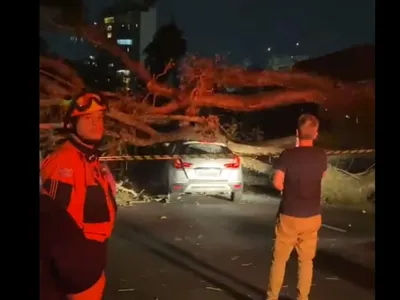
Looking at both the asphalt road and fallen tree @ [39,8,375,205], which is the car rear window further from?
the asphalt road

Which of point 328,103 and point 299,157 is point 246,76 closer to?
point 328,103

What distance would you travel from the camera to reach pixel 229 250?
8.53 m

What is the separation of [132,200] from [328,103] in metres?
4.33

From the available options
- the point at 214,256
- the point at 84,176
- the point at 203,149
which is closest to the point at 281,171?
the point at 84,176

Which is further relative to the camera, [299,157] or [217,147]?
[217,147]

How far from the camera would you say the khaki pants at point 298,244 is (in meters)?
5.73

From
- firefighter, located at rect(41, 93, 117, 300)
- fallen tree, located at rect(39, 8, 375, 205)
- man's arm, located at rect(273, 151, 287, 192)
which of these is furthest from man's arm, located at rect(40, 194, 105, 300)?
fallen tree, located at rect(39, 8, 375, 205)

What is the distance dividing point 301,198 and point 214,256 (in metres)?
2.72

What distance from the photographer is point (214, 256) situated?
8195 mm

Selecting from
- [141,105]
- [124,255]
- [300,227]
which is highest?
[141,105]

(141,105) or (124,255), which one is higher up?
(141,105)
